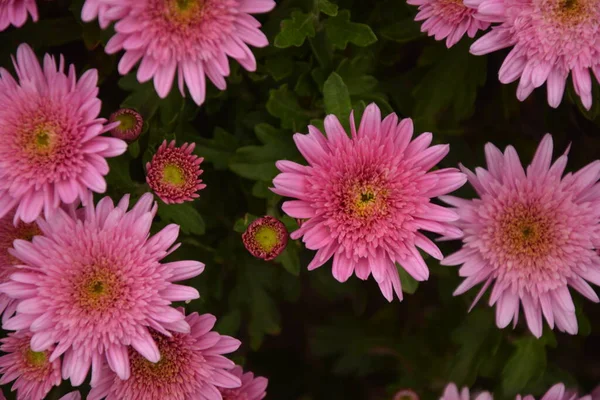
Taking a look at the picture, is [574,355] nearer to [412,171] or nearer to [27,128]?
[412,171]

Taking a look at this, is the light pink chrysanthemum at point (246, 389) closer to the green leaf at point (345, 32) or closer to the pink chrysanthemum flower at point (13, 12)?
the green leaf at point (345, 32)

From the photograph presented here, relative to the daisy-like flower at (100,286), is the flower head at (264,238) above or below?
above

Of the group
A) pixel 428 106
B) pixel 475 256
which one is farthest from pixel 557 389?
pixel 428 106

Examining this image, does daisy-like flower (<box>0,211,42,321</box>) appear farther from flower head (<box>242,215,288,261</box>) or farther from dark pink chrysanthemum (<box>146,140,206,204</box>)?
flower head (<box>242,215,288,261</box>)

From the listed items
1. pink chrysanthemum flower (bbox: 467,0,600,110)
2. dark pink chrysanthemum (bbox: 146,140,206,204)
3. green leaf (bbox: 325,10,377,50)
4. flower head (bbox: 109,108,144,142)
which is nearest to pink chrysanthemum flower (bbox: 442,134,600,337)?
pink chrysanthemum flower (bbox: 467,0,600,110)

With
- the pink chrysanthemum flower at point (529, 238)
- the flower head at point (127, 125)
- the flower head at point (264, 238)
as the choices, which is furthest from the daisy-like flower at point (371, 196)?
the flower head at point (127, 125)
